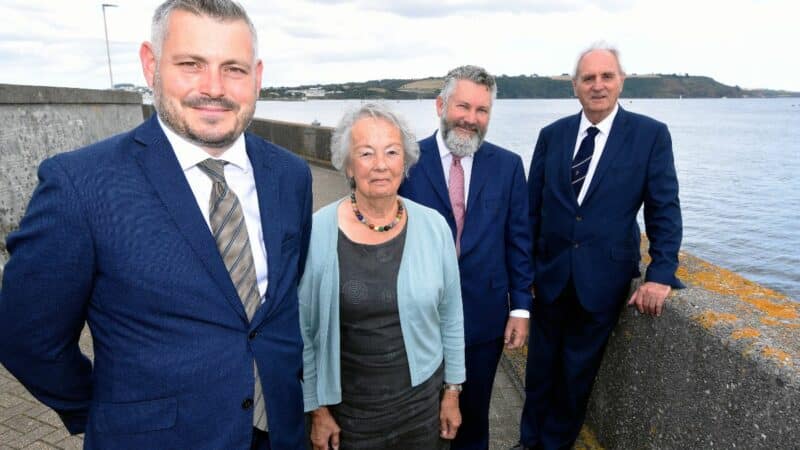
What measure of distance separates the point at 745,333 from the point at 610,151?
112 cm

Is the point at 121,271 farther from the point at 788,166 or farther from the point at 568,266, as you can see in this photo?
the point at 788,166

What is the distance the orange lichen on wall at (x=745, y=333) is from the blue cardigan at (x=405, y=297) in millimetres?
1126

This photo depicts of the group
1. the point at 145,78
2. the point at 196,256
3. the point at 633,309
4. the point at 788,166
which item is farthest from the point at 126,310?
the point at 788,166

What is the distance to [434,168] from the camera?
2.77m

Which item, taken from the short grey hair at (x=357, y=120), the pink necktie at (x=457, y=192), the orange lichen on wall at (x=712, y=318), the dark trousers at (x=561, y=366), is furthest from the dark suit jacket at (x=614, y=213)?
the short grey hair at (x=357, y=120)

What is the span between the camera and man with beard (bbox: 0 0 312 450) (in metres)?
1.36

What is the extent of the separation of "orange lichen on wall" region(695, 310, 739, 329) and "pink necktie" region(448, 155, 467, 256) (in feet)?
3.82

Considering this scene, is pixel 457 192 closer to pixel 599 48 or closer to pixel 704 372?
pixel 599 48

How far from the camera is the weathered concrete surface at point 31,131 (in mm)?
5914

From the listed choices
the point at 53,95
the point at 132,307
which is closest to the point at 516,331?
the point at 132,307

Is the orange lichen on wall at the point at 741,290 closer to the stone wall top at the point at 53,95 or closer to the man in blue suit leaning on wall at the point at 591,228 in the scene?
the man in blue suit leaning on wall at the point at 591,228

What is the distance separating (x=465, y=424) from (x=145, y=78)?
242 cm

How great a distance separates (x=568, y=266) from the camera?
285cm

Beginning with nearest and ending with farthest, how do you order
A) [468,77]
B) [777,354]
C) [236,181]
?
[236,181] < [777,354] < [468,77]
